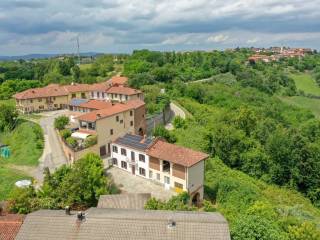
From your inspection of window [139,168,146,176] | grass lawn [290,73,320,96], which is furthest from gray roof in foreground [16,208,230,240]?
grass lawn [290,73,320,96]

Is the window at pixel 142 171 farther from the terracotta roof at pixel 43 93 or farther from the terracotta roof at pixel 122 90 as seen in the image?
the terracotta roof at pixel 43 93

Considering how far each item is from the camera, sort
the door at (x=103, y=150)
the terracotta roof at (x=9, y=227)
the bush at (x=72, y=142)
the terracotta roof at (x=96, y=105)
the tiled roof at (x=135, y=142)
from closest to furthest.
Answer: the terracotta roof at (x=9, y=227) → the tiled roof at (x=135, y=142) → the bush at (x=72, y=142) → the door at (x=103, y=150) → the terracotta roof at (x=96, y=105)

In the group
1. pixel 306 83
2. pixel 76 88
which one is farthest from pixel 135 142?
pixel 306 83

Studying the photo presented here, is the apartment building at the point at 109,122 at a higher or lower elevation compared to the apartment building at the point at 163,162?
higher

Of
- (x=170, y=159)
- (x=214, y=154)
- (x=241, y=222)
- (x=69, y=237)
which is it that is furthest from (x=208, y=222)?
(x=214, y=154)

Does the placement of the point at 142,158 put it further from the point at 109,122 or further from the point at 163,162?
the point at 109,122

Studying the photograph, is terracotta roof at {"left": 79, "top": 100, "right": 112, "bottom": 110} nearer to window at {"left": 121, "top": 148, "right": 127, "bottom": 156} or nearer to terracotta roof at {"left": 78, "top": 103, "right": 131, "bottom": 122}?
terracotta roof at {"left": 78, "top": 103, "right": 131, "bottom": 122}

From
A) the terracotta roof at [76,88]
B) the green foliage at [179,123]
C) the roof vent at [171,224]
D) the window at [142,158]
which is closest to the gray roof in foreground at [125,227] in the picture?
the roof vent at [171,224]
